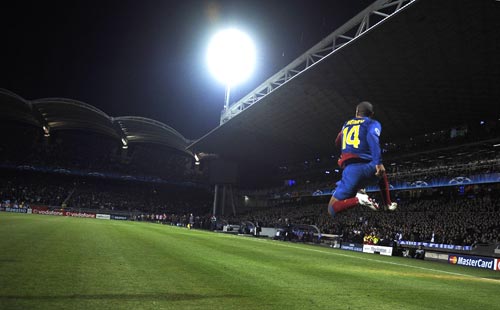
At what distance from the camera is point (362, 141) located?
9680mm

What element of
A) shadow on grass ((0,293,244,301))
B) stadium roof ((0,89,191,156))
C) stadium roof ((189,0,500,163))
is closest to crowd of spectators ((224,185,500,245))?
stadium roof ((189,0,500,163))

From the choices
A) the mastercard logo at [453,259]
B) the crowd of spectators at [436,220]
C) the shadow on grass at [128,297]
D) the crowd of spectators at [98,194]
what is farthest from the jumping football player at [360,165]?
the crowd of spectators at [98,194]

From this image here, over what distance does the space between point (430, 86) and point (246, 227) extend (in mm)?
29505

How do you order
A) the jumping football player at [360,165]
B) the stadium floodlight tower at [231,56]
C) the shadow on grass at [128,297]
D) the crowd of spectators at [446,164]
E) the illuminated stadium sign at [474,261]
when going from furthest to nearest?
the stadium floodlight tower at [231,56] < the crowd of spectators at [446,164] < the illuminated stadium sign at [474,261] < the jumping football player at [360,165] < the shadow on grass at [128,297]

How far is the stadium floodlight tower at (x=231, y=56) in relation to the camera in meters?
35.1

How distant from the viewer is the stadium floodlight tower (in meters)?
35.1

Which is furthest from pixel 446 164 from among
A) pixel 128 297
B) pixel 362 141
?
pixel 128 297

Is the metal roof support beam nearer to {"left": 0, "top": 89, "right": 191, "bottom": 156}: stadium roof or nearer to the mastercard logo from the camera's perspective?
the mastercard logo

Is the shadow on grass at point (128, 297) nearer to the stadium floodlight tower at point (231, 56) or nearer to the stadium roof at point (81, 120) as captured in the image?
the stadium floodlight tower at point (231, 56)

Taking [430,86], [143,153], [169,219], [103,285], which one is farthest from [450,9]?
[143,153]

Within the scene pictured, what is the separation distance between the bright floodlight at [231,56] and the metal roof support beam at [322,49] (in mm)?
2300

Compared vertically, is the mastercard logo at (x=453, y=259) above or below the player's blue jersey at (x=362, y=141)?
below

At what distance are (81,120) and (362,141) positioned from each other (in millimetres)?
66416

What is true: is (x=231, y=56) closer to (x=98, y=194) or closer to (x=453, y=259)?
(x=453, y=259)
